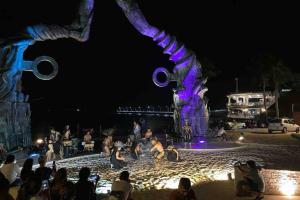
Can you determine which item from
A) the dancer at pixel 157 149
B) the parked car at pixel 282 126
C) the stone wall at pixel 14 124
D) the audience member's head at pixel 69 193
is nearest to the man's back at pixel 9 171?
the audience member's head at pixel 69 193

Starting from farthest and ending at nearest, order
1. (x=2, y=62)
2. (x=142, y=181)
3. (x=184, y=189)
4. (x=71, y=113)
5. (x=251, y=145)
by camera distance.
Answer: (x=71, y=113) < (x=251, y=145) < (x=2, y=62) < (x=142, y=181) < (x=184, y=189)

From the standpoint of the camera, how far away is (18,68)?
1952 cm

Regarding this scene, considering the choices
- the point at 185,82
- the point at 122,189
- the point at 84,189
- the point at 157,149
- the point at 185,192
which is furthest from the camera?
the point at 185,82

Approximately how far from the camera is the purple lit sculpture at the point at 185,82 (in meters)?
24.3

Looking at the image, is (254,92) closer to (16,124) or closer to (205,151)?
(205,151)

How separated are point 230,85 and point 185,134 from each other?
54.4 metres

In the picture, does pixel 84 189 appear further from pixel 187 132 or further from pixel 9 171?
pixel 187 132

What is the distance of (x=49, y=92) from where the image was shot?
8312 centimetres

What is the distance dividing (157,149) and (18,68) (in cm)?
979

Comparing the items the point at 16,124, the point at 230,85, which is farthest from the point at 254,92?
the point at 16,124

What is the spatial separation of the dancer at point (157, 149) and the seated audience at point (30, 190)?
9.54 metres

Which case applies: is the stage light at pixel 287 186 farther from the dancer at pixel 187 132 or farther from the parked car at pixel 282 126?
the parked car at pixel 282 126

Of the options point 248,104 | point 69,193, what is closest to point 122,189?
point 69,193

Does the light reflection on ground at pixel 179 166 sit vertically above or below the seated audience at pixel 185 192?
below
